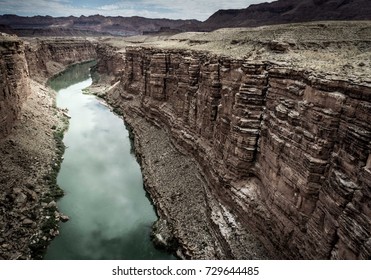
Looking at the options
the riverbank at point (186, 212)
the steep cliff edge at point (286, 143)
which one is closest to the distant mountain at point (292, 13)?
the steep cliff edge at point (286, 143)

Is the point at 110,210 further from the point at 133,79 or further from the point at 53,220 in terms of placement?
the point at 133,79

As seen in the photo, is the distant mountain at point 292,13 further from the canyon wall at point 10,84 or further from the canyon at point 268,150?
the canyon wall at point 10,84

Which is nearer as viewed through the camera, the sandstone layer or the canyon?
the canyon

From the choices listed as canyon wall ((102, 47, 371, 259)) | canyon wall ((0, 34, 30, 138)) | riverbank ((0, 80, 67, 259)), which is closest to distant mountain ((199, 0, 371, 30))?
canyon wall ((102, 47, 371, 259))

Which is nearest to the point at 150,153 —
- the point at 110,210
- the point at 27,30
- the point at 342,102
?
the point at 110,210

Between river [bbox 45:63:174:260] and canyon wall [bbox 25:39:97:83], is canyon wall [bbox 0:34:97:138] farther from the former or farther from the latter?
river [bbox 45:63:174:260]
